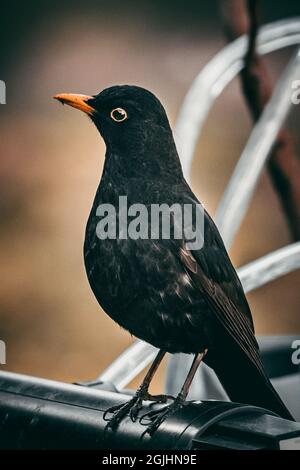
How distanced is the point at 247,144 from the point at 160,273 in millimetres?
944

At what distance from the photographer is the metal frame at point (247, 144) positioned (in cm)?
268

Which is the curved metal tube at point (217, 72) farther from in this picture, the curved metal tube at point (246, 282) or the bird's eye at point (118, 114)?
the bird's eye at point (118, 114)

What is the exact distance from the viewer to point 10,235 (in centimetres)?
276

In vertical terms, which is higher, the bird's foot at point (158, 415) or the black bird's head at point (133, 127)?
the black bird's head at point (133, 127)

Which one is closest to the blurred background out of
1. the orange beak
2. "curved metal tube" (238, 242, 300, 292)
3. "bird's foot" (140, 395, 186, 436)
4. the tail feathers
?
"curved metal tube" (238, 242, 300, 292)

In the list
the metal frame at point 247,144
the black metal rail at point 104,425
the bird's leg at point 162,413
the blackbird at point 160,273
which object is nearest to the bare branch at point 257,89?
the metal frame at point 247,144

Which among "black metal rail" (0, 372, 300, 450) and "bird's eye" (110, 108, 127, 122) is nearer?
"black metal rail" (0, 372, 300, 450)

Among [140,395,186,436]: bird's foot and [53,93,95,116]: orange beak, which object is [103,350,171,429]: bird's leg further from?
[53,93,95,116]: orange beak

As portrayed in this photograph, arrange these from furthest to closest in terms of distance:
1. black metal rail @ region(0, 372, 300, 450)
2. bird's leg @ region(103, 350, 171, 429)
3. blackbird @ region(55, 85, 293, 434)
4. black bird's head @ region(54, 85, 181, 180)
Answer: black bird's head @ region(54, 85, 181, 180) < blackbird @ region(55, 85, 293, 434) < bird's leg @ region(103, 350, 171, 429) < black metal rail @ region(0, 372, 300, 450)

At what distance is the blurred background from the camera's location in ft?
8.84

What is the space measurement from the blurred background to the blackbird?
550 millimetres

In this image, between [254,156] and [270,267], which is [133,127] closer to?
[254,156]

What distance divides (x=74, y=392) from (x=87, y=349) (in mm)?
1066

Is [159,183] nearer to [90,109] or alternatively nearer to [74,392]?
[90,109]
